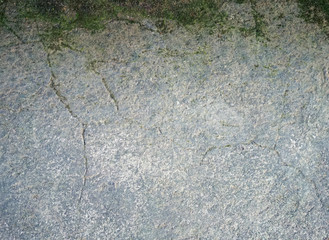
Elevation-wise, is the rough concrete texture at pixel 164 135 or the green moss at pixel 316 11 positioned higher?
the green moss at pixel 316 11

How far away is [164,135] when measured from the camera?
2.21 m

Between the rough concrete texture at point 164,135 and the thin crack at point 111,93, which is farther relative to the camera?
the thin crack at point 111,93

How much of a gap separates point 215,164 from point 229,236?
0.37 metres

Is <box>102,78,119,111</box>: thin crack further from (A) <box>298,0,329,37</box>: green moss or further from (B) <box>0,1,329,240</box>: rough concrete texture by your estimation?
(A) <box>298,0,329,37</box>: green moss

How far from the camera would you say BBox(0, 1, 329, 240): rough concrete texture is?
2.08m

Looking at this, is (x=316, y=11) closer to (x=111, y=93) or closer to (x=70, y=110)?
(x=111, y=93)

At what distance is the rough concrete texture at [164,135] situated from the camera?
208 cm

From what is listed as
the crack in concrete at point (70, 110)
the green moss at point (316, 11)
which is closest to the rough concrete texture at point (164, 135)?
the crack in concrete at point (70, 110)

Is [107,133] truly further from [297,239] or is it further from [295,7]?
[295,7]

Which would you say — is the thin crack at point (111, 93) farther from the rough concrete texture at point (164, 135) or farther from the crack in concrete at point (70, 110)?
the crack in concrete at point (70, 110)

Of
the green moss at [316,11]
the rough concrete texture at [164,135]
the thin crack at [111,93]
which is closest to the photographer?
the rough concrete texture at [164,135]

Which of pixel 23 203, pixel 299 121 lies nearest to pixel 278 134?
pixel 299 121

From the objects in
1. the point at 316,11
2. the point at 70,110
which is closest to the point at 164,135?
the point at 70,110

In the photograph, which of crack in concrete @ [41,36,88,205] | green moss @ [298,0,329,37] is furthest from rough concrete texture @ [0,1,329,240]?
green moss @ [298,0,329,37]
